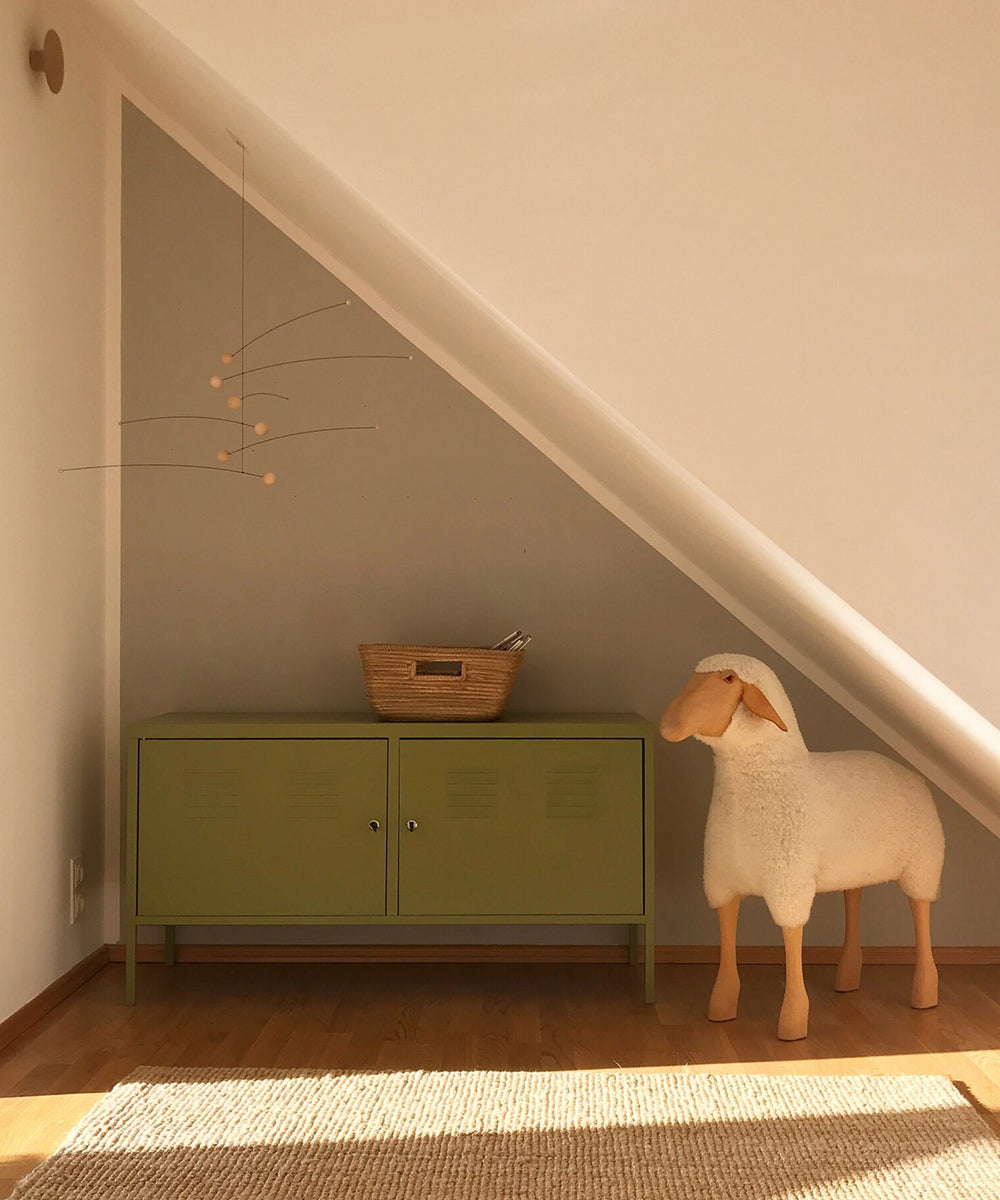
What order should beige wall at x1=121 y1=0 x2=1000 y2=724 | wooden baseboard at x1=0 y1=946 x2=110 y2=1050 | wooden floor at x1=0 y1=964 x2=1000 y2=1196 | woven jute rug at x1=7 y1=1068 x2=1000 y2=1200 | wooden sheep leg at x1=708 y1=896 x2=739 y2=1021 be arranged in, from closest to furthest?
1. woven jute rug at x1=7 y1=1068 x2=1000 y2=1200
2. beige wall at x1=121 y1=0 x2=1000 y2=724
3. wooden floor at x1=0 y1=964 x2=1000 y2=1196
4. wooden baseboard at x1=0 y1=946 x2=110 y2=1050
5. wooden sheep leg at x1=708 y1=896 x2=739 y2=1021

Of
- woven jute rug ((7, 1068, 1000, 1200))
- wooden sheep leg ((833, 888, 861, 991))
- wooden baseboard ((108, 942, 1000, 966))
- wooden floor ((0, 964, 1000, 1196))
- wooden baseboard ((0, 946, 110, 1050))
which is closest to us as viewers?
woven jute rug ((7, 1068, 1000, 1200))

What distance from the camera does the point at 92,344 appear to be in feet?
10.4

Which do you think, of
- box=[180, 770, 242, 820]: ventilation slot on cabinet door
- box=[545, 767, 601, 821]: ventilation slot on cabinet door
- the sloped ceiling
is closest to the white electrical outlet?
box=[180, 770, 242, 820]: ventilation slot on cabinet door

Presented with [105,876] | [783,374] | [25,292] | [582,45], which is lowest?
[105,876]

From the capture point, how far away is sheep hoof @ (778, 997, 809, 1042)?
102 inches

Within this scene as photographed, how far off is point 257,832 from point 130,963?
16.2 inches

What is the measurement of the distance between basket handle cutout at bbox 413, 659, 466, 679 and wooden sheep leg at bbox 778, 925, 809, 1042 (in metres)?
0.93

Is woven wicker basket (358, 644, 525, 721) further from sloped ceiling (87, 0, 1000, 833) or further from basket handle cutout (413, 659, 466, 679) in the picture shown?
sloped ceiling (87, 0, 1000, 833)

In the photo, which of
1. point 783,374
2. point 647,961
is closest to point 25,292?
point 783,374

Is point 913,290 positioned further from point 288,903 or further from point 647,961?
point 288,903

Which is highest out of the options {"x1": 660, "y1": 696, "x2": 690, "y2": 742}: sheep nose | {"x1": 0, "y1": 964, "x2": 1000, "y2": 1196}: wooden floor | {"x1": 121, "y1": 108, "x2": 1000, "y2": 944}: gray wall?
{"x1": 121, "y1": 108, "x2": 1000, "y2": 944}: gray wall

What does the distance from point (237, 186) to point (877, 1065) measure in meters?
2.65

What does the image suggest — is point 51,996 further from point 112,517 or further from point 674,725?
point 674,725

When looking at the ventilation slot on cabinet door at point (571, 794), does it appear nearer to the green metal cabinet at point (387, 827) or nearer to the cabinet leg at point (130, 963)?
the green metal cabinet at point (387, 827)
